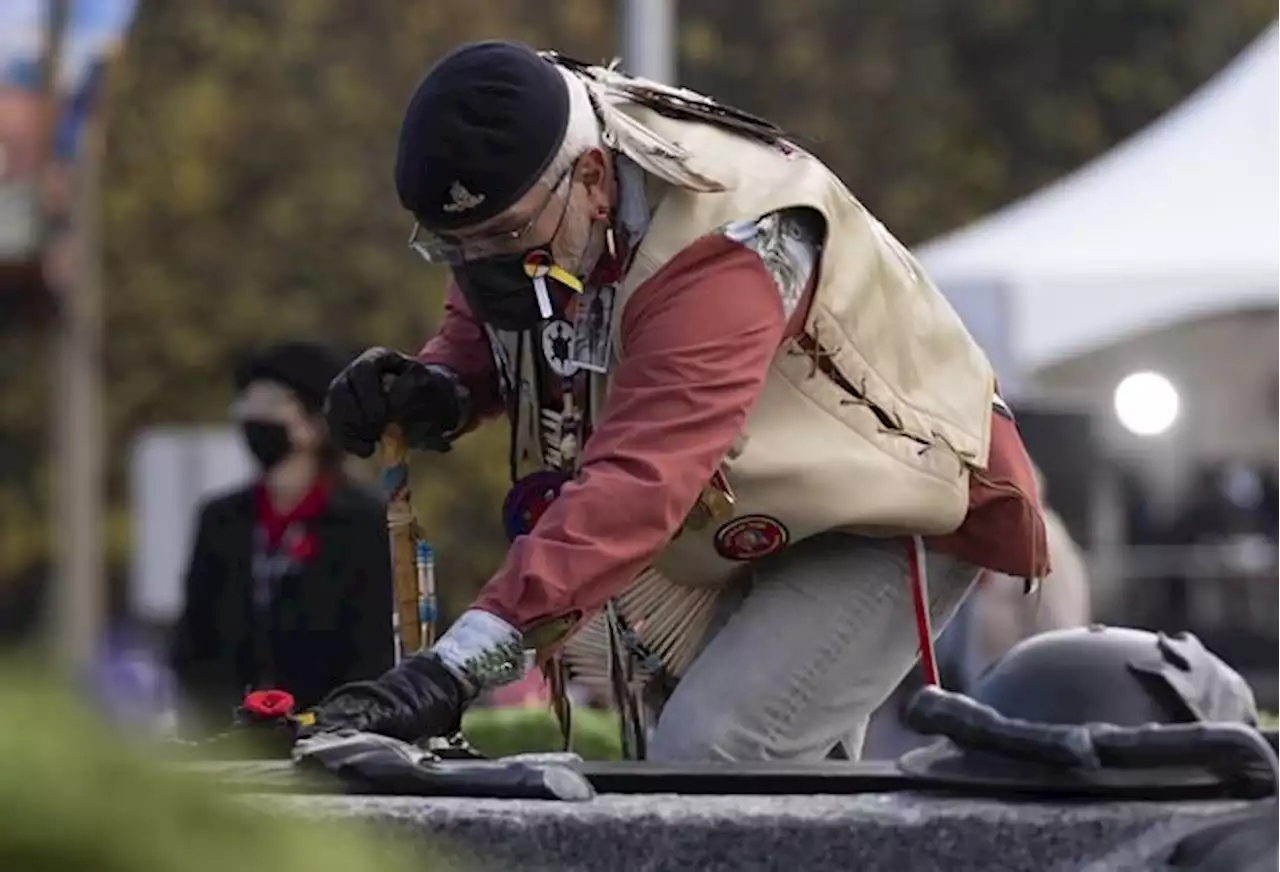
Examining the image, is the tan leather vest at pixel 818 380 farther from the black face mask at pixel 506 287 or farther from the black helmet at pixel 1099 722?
the black helmet at pixel 1099 722

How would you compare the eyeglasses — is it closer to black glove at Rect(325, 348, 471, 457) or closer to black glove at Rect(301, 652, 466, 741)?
black glove at Rect(325, 348, 471, 457)

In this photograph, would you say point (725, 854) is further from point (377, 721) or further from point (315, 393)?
point (315, 393)

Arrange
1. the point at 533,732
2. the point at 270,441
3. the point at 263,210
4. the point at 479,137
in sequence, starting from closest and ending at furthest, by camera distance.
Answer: the point at 479,137 < the point at 533,732 < the point at 270,441 < the point at 263,210

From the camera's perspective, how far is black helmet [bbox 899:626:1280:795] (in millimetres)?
2252

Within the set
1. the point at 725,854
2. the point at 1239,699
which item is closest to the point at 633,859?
the point at 725,854

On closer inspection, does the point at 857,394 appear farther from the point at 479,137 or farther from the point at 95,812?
the point at 95,812

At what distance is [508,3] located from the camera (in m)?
24.5

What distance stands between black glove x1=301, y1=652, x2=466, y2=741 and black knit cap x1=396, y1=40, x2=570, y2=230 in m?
0.58

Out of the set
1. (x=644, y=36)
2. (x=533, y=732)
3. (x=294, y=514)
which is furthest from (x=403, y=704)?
(x=644, y=36)

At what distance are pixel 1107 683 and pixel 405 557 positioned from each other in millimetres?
1290

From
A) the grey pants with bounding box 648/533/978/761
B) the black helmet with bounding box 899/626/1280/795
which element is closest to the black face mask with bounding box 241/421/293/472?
the grey pants with bounding box 648/533/978/761

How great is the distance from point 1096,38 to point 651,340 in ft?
88.6

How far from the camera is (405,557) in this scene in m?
3.56

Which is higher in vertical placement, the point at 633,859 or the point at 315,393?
the point at 315,393
